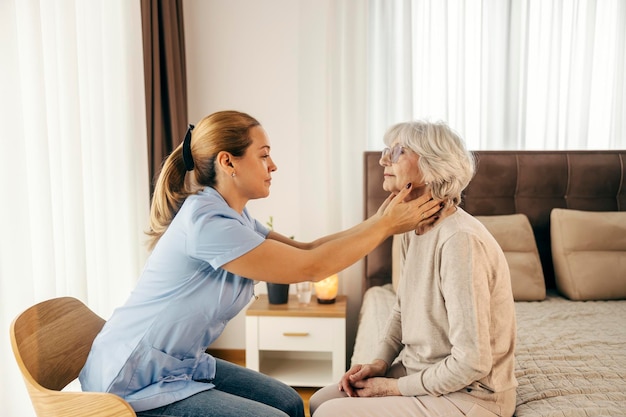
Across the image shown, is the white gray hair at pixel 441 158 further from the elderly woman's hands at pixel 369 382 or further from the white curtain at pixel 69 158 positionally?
the white curtain at pixel 69 158

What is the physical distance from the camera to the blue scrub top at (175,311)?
4.83 feet

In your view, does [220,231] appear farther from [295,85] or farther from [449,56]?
[449,56]

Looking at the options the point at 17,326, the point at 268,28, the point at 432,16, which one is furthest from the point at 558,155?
the point at 17,326

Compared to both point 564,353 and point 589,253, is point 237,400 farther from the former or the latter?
point 589,253

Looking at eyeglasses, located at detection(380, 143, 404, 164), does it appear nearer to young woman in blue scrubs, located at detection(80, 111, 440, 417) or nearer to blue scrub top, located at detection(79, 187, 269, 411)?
young woman in blue scrubs, located at detection(80, 111, 440, 417)

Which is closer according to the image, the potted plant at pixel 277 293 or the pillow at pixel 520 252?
the pillow at pixel 520 252

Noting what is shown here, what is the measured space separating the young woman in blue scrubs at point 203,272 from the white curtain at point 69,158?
599 millimetres

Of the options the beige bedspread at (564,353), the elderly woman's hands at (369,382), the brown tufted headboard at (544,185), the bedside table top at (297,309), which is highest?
the brown tufted headboard at (544,185)

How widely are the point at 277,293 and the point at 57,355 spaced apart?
1634mm

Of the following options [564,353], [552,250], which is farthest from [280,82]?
[564,353]

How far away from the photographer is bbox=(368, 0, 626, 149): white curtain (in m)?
3.33

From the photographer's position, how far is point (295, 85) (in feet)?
11.5

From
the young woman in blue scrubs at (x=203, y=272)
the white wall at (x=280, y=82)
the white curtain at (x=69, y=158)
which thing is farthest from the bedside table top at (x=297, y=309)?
the young woman in blue scrubs at (x=203, y=272)

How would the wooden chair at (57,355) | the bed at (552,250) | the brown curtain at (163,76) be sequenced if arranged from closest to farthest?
the wooden chair at (57,355), the bed at (552,250), the brown curtain at (163,76)
